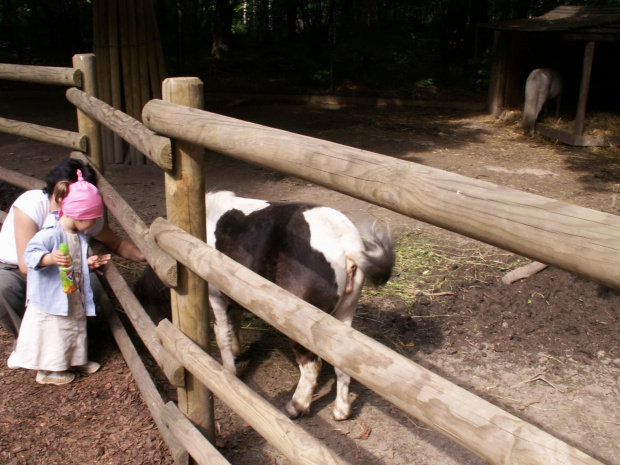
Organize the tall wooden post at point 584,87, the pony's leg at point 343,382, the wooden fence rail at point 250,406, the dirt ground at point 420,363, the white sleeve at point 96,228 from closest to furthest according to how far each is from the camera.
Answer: the wooden fence rail at point 250,406, the dirt ground at point 420,363, the pony's leg at point 343,382, the white sleeve at point 96,228, the tall wooden post at point 584,87

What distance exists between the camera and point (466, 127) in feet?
34.0

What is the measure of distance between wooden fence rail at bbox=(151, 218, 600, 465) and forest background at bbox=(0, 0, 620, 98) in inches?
452

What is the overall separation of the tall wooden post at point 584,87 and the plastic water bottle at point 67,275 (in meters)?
7.98

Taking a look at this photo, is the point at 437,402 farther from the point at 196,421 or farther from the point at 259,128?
the point at 196,421

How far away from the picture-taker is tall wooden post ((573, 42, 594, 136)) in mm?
8602

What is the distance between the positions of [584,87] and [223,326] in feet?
24.8

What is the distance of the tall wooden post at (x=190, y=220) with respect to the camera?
7.59 ft

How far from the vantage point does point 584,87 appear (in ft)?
29.2

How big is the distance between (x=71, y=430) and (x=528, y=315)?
2.94 m

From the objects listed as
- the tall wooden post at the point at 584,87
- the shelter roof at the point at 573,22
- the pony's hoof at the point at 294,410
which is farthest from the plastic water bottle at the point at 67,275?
the shelter roof at the point at 573,22

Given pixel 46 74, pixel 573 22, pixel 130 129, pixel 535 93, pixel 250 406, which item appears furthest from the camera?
pixel 535 93

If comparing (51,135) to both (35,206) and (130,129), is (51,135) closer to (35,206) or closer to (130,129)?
(35,206)

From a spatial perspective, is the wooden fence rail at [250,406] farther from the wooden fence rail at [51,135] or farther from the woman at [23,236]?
the wooden fence rail at [51,135]

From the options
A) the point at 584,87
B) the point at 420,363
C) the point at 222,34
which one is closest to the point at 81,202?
the point at 420,363
